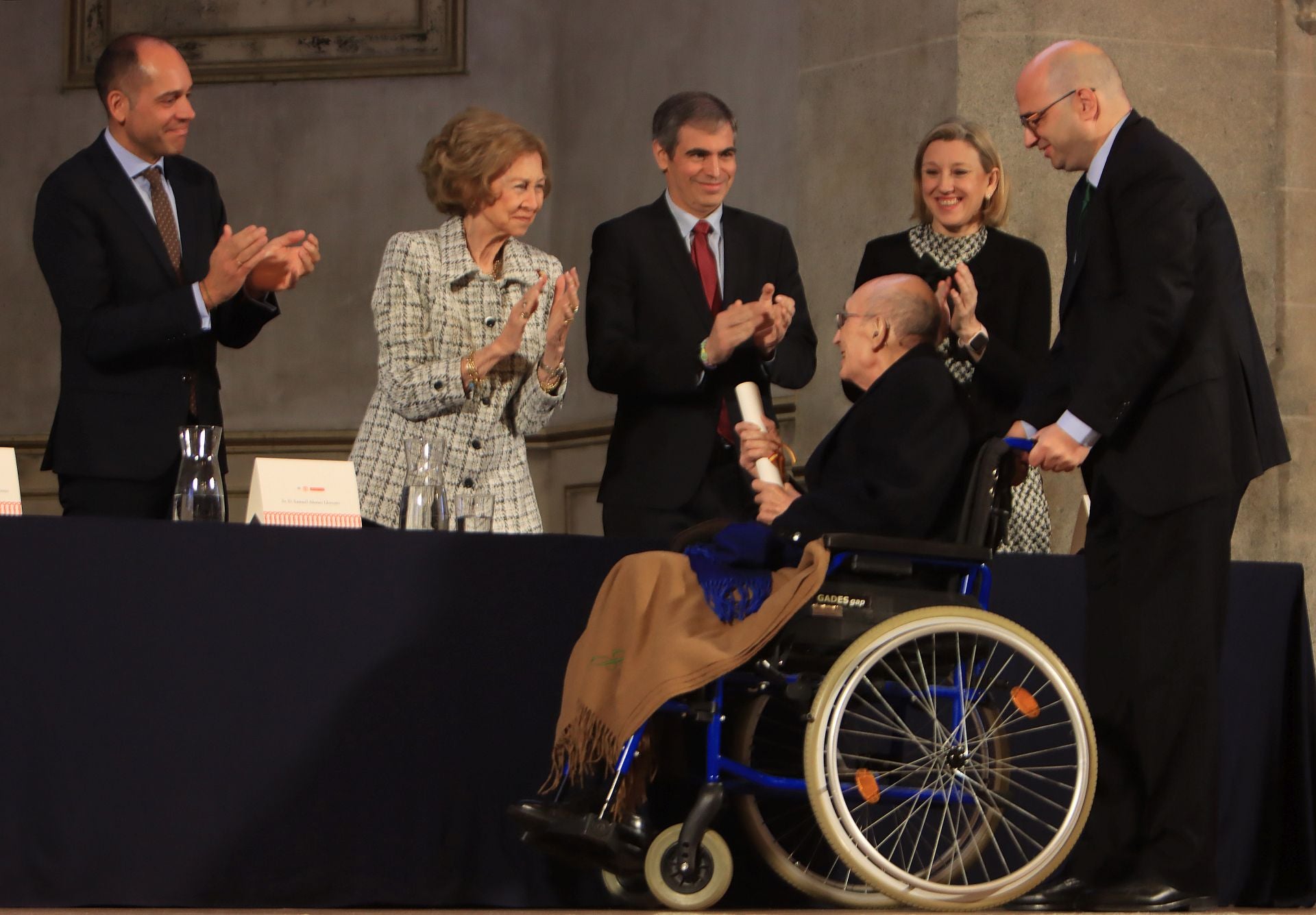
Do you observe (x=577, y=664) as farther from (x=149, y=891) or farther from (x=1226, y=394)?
(x=1226, y=394)

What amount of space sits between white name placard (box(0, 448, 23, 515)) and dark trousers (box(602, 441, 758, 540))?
4.06 feet

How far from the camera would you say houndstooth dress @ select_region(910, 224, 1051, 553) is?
13.6 feet

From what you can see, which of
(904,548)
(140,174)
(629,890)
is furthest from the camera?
(140,174)

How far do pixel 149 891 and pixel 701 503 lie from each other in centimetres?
145

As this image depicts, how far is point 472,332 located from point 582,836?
1380mm

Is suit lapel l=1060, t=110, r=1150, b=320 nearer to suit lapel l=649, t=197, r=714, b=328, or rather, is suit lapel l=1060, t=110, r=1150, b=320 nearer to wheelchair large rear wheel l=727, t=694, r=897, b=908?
wheelchair large rear wheel l=727, t=694, r=897, b=908

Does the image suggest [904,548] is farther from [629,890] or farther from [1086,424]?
[629,890]

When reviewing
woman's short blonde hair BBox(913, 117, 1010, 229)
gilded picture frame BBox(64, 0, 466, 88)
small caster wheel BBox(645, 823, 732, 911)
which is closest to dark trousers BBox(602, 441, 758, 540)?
woman's short blonde hair BBox(913, 117, 1010, 229)

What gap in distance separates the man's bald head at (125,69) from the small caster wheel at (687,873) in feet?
6.27

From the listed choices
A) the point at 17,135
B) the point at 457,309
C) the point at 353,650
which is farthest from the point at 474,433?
the point at 17,135

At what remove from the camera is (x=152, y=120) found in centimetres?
371

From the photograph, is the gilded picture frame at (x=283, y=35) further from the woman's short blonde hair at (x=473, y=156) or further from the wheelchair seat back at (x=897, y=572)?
the wheelchair seat back at (x=897, y=572)

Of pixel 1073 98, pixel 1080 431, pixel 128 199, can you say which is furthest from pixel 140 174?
pixel 1080 431

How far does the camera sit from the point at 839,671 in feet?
9.05
